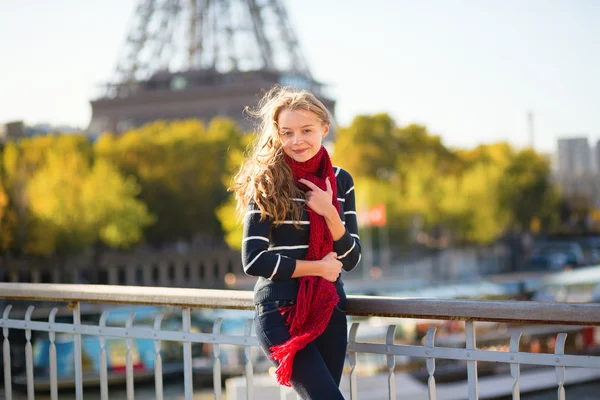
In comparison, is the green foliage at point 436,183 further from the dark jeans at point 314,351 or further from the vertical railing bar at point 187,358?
the dark jeans at point 314,351

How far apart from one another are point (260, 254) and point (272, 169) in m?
0.36

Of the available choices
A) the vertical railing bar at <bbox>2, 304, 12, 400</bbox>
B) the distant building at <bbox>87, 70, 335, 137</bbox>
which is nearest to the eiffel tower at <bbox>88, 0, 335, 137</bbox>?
the distant building at <bbox>87, 70, 335, 137</bbox>

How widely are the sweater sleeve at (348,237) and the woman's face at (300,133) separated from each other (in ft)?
0.75

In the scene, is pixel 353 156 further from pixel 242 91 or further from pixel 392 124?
pixel 242 91

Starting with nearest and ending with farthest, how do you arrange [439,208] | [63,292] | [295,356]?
1. [295,356]
2. [63,292]
3. [439,208]

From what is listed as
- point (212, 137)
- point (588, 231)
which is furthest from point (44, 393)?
point (588, 231)

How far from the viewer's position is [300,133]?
3490 millimetres

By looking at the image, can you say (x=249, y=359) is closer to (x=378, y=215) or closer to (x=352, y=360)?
(x=352, y=360)

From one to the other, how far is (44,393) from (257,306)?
75.0ft

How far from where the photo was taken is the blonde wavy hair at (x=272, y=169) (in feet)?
11.1

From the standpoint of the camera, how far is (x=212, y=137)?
1911 inches

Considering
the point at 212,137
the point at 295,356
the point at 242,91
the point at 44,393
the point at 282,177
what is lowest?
the point at 44,393

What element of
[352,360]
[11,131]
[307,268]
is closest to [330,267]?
[307,268]

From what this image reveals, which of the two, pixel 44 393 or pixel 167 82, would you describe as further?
A: pixel 167 82
